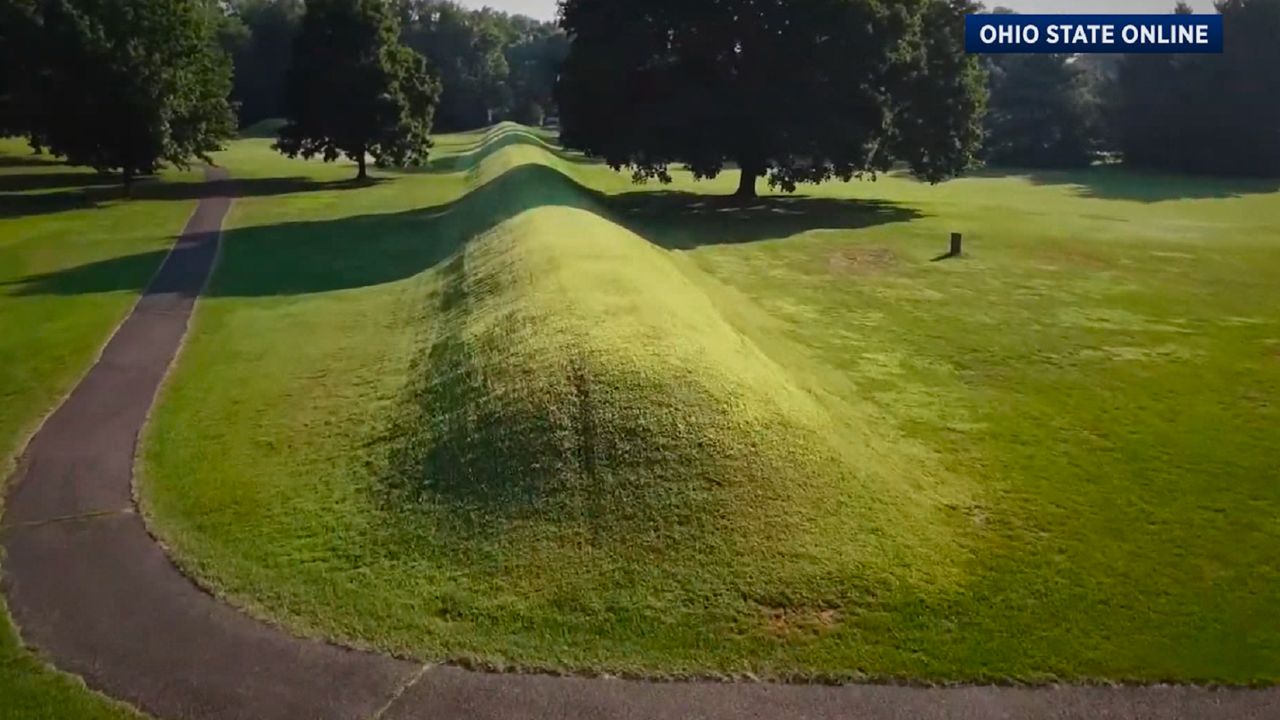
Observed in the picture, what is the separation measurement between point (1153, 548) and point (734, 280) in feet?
56.6

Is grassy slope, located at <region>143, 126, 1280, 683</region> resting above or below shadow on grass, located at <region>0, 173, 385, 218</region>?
below

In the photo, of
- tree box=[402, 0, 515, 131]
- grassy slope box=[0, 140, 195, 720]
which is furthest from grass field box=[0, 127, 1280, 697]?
tree box=[402, 0, 515, 131]

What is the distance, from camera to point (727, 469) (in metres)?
12.1

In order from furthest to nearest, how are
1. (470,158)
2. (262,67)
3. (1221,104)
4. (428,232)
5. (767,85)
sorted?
(262,67)
(1221,104)
(470,158)
(767,85)
(428,232)

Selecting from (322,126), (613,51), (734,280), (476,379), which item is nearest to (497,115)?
(322,126)

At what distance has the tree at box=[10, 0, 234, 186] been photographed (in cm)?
4566

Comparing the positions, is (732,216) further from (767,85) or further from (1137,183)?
(1137,183)

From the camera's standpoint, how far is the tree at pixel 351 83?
57375 mm

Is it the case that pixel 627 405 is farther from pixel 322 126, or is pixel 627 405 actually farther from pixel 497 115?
pixel 497 115

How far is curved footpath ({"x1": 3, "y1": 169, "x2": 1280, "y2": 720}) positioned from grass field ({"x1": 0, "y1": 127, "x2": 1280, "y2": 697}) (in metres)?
0.30

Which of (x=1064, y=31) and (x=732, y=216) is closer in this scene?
(x=1064, y=31)

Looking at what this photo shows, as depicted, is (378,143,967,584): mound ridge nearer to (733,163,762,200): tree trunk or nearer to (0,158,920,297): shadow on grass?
(0,158,920,297): shadow on grass

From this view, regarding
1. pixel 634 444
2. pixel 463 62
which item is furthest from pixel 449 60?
pixel 634 444

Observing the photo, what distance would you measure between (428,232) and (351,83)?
25.0m
